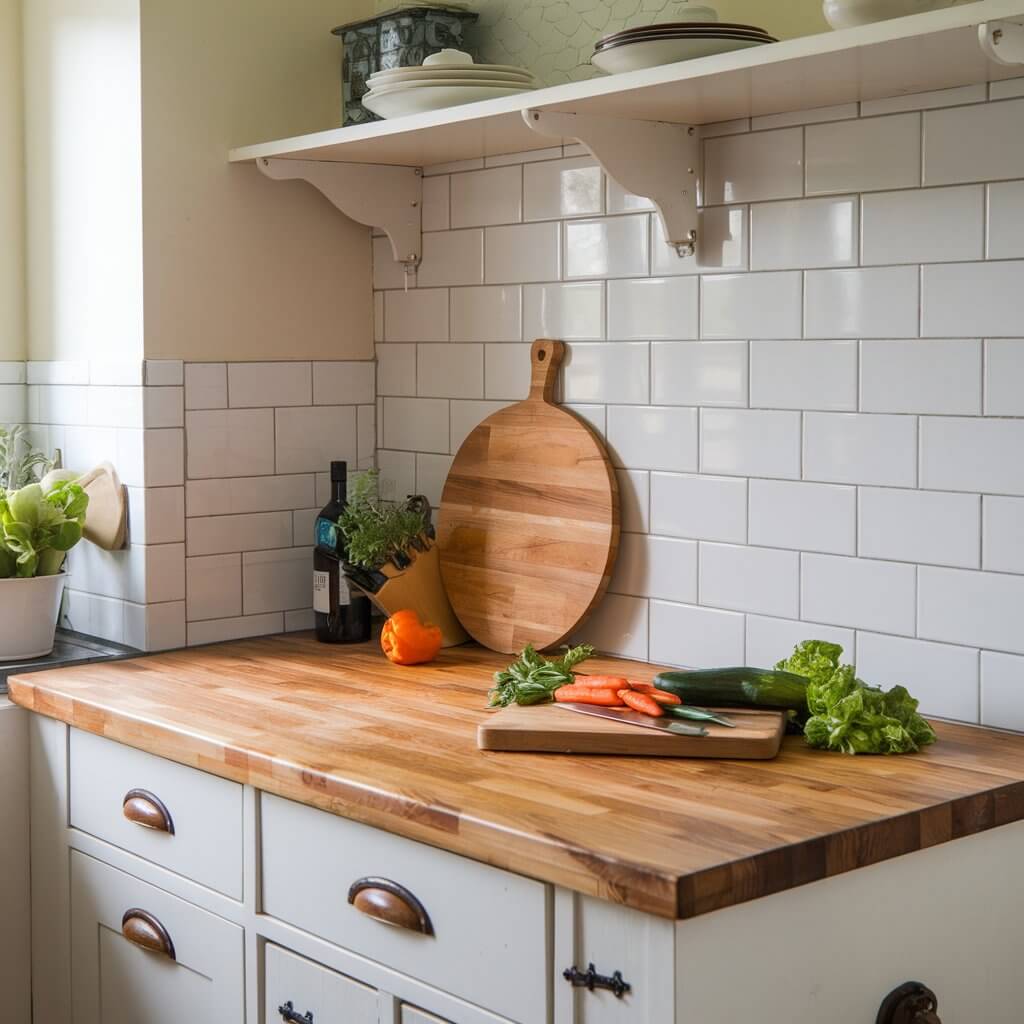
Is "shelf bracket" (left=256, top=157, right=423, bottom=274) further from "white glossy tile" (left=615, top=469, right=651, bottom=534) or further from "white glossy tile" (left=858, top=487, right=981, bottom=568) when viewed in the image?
"white glossy tile" (left=858, top=487, right=981, bottom=568)

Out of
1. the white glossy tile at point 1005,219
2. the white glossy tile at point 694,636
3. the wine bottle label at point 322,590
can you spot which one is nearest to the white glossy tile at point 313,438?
the wine bottle label at point 322,590

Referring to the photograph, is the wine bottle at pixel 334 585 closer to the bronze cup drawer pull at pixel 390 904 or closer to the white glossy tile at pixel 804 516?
the white glossy tile at pixel 804 516

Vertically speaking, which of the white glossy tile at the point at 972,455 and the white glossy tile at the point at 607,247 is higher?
the white glossy tile at the point at 607,247

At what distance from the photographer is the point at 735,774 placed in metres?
1.60

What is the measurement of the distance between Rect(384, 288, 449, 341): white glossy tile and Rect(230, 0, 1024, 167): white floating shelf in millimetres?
312

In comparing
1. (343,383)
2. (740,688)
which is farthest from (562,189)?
(740,688)

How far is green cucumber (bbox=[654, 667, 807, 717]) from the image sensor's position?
5.81 feet

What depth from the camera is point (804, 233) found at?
1.95 metres

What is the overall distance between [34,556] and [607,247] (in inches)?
40.9

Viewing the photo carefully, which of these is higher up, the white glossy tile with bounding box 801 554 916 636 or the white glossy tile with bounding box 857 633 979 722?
the white glossy tile with bounding box 801 554 916 636

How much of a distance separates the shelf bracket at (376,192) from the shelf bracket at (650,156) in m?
0.56

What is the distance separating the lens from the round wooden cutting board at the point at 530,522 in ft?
7.26

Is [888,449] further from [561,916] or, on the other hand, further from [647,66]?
[561,916]

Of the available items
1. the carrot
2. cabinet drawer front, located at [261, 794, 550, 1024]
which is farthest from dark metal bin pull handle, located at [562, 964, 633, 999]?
the carrot
